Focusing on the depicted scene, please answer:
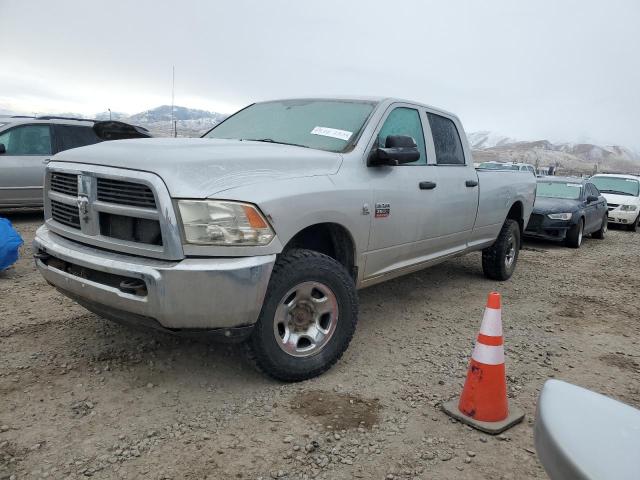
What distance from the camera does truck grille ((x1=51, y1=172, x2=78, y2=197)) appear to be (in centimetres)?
303

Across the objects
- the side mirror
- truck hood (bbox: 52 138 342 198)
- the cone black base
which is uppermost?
the side mirror

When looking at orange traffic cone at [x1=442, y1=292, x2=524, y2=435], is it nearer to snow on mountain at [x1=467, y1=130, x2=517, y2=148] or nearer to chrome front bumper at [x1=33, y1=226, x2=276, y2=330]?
chrome front bumper at [x1=33, y1=226, x2=276, y2=330]

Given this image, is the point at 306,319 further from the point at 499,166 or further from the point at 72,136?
the point at 499,166

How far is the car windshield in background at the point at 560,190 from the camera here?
10641 mm

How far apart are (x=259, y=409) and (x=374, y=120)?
2215 millimetres

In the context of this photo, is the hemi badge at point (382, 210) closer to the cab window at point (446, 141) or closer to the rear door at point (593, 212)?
the cab window at point (446, 141)

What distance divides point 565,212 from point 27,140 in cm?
972

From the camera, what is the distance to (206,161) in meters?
2.79

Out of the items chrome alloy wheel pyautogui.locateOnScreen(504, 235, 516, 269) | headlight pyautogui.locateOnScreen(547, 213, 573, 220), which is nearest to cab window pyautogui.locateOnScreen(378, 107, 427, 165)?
chrome alloy wheel pyautogui.locateOnScreen(504, 235, 516, 269)

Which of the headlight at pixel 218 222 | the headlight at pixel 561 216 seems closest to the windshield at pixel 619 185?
the headlight at pixel 561 216

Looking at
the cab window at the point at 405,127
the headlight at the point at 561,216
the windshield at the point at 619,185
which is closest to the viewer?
the cab window at the point at 405,127

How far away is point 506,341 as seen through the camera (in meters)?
4.11

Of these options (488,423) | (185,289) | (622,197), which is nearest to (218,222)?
(185,289)

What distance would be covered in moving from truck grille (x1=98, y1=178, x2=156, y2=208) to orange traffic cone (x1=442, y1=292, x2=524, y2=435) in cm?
193
